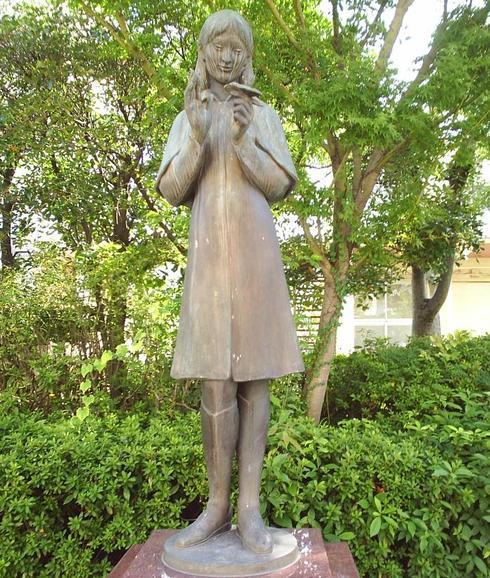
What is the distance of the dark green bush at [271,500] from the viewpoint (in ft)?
11.6

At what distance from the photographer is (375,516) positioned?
352 cm

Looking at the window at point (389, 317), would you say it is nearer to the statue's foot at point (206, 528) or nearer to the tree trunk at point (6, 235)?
the tree trunk at point (6, 235)

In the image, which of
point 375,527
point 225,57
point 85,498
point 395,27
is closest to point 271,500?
point 375,527

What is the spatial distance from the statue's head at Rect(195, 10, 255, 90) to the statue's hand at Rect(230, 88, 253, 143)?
7.8 inches

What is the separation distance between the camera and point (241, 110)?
2270mm

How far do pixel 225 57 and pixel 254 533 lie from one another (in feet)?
7.08

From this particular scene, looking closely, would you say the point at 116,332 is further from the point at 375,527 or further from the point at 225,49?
the point at 225,49

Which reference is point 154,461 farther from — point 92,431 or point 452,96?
point 452,96

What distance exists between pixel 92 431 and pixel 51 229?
429cm

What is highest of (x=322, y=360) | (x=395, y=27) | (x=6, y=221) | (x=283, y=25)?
(x=395, y=27)

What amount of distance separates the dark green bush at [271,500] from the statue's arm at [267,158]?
6.66ft

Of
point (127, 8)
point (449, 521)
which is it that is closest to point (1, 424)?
point (449, 521)

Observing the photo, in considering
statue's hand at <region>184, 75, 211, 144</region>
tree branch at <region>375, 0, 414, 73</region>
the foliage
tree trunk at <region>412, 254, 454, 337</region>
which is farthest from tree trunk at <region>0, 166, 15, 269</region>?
tree trunk at <region>412, 254, 454, 337</region>

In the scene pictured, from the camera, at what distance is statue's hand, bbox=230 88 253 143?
7.43ft
